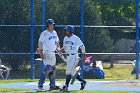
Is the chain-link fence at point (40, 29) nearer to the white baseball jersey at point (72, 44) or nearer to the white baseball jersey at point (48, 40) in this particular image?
the white baseball jersey at point (72, 44)

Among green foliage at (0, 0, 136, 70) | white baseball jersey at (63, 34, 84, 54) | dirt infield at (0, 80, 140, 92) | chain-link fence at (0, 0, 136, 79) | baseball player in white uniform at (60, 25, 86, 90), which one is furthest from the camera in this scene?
green foliage at (0, 0, 136, 70)

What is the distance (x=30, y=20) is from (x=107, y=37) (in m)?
4.33

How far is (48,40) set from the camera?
15.8 meters

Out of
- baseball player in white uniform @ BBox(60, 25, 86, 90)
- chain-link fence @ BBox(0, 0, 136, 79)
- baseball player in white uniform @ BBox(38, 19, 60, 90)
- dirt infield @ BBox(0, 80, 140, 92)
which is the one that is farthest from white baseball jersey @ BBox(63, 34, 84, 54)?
chain-link fence @ BBox(0, 0, 136, 79)

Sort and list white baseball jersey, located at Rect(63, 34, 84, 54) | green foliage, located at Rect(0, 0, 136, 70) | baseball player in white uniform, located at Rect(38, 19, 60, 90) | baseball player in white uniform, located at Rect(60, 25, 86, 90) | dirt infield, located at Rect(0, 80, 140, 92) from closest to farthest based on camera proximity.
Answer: baseball player in white uniform, located at Rect(38, 19, 60, 90), baseball player in white uniform, located at Rect(60, 25, 86, 90), white baseball jersey, located at Rect(63, 34, 84, 54), dirt infield, located at Rect(0, 80, 140, 92), green foliage, located at Rect(0, 0, 136, 70)

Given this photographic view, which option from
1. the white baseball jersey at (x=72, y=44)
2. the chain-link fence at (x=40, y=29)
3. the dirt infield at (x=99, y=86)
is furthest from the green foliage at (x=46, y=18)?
the white baseball jersey at (x=72, y=44)

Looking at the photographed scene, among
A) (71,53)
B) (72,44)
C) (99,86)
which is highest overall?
(72,44)

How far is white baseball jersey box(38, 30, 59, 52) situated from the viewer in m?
15.8

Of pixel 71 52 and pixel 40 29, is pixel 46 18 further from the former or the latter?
pixel 71 52

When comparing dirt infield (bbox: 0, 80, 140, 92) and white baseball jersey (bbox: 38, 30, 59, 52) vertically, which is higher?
white baseball jersey (bbox: 38, 30, 59, 52)

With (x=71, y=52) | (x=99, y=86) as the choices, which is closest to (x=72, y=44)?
(x=71, y=52)

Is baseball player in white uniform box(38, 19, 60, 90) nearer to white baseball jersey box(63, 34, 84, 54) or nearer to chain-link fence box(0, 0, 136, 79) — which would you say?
white baseball jersey box(63, 34, 84, 54)

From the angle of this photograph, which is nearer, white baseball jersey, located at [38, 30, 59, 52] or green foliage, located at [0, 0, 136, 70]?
white baseball jersey, located at [38, 30, 59, 52]

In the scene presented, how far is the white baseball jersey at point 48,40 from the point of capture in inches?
621
